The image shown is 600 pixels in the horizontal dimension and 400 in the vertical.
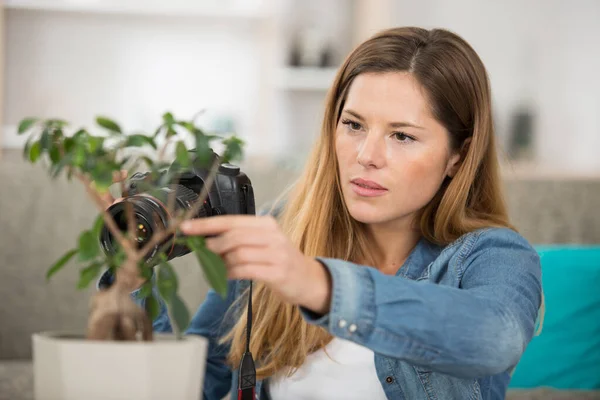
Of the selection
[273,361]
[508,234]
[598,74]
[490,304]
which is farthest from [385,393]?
[598,74]

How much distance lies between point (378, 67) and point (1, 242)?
3.47ft

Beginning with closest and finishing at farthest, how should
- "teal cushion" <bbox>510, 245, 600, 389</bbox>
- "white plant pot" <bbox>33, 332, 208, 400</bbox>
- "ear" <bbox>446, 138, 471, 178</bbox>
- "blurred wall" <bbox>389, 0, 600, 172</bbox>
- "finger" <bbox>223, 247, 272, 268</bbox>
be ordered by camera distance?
"white plant pot" <bbox>33, 332, 208, 400</bbox> → "finger" <bbox>223, 247, 272, 268</bbox> → "ear" <bbox>446, 138, 471, 178</bbox> → "teal cushion" <bbox>510, 245, 600, 389</bbox> → "blurred wall" <bbox>389, 0, 600, 172</bbox>

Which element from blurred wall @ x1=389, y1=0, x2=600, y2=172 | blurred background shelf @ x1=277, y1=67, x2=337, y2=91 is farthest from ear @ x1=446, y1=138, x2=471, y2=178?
blurred wall @ x1=389, y1=0, x2=600, y2=172

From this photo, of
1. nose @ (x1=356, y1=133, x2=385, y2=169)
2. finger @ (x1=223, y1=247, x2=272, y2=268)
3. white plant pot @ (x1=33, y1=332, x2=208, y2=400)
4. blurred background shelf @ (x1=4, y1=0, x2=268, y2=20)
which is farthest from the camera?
blurred background shelf @ (x1=4, y1=0, x2=268, y2=20)

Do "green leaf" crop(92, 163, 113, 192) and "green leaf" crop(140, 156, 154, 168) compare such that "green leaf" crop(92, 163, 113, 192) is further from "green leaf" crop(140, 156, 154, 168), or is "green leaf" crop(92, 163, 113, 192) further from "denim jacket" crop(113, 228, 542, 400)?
"denim jacket" crop(113, 228, 542, 400)

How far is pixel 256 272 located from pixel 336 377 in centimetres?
61

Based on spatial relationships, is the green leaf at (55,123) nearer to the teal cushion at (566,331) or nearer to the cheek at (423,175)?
the cheek at (423,175)

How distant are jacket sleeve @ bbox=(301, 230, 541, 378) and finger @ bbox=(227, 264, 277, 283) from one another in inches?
2.6

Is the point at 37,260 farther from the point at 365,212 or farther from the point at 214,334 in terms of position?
the point at 365,212

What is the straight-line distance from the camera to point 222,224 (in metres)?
0.72

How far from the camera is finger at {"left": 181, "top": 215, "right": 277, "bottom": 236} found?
0.71 m

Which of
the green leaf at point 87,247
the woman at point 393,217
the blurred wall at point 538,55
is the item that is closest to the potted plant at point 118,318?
the green leaf at point 87,247

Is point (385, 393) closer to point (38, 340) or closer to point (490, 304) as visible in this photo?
point (490, 304)

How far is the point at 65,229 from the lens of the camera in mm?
1896
